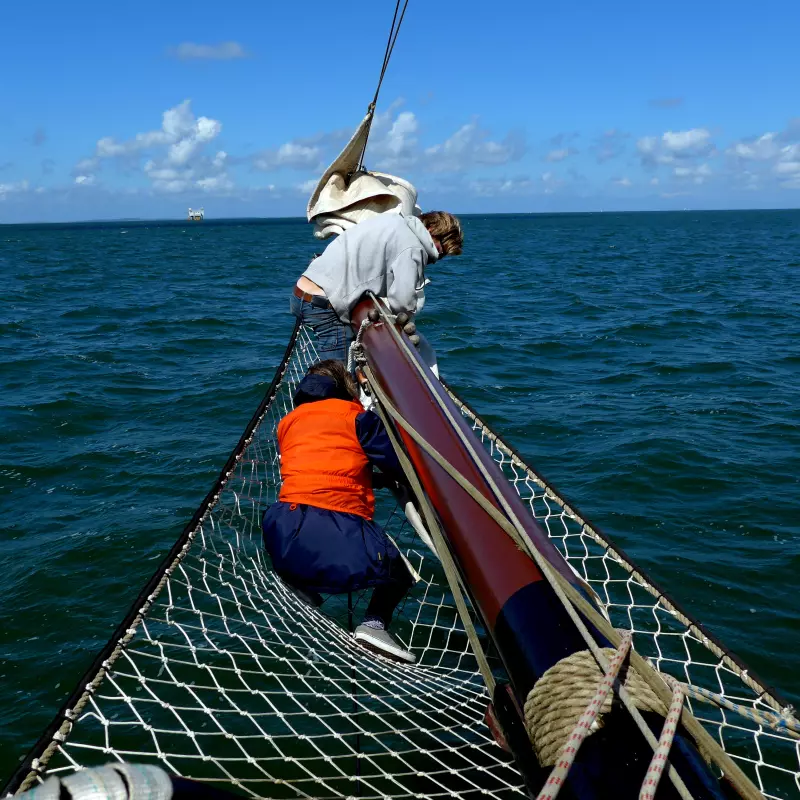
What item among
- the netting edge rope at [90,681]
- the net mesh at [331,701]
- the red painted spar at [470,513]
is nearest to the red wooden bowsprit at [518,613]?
the red painted spar at [470,513]

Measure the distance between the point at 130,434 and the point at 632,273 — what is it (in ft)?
65.5

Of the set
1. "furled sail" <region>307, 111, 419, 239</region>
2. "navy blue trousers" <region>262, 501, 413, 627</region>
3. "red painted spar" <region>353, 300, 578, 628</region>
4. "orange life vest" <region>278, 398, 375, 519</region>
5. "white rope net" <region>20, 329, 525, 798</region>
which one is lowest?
"white rope net" <region>20, 329, 525, 798</region>

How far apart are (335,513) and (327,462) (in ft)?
0.66

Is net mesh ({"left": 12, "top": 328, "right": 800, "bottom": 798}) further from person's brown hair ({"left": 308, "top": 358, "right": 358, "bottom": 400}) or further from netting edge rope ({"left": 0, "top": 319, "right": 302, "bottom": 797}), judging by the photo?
person's brown hair ({"left": 308, "top": 358, "right": 358, "bottom": 400})

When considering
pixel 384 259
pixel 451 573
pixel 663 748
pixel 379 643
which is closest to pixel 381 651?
pixel 379 643

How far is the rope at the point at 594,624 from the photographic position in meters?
1.15

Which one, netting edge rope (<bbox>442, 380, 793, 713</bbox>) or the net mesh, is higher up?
netting edge rope (<bbox>442, 380, 793, 713</bbox>)

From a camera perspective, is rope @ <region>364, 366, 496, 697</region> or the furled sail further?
the furled sail

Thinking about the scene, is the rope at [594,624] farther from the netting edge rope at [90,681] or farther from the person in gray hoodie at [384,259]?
the person in gray hoodie at [384,259]

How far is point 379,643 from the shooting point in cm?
322

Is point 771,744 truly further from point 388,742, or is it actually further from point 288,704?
point 288,704

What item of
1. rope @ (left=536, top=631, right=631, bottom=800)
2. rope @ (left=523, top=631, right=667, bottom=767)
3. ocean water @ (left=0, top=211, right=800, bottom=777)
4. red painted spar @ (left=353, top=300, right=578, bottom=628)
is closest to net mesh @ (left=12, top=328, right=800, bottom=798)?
ocean water @ (left=0, top=211, right=800, bottom=777)

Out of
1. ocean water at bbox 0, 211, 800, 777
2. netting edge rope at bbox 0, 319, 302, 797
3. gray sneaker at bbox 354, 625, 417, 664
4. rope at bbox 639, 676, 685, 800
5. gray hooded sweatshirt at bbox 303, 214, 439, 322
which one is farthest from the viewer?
ocean water at bbox 0, 211, 800, 777

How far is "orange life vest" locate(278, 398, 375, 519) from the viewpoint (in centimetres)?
302
